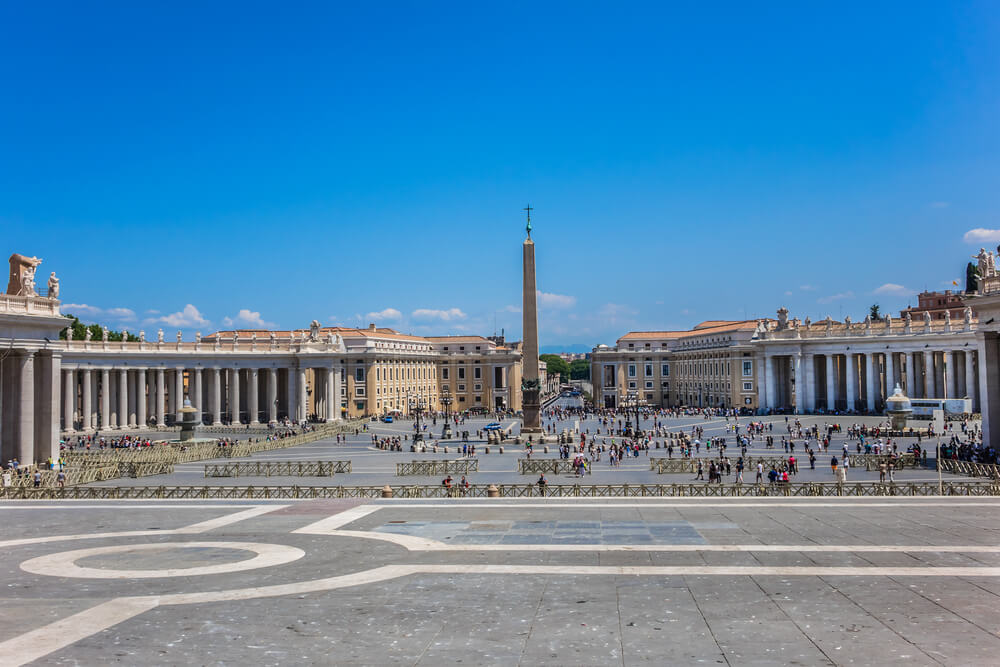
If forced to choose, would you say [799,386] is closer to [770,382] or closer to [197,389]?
[770,382]

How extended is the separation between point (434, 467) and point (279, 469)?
8.26 m

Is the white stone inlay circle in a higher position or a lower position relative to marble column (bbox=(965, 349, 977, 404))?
lower

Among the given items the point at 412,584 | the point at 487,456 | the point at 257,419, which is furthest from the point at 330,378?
the point at 412,584

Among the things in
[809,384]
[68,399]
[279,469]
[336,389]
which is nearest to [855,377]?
[809,384]

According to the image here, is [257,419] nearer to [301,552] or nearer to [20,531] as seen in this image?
[20,531]

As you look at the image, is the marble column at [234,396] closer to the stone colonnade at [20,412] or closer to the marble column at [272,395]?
the marble column at [272,395]

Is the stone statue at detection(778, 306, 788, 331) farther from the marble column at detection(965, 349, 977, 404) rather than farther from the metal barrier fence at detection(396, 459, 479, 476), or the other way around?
the metal barrier fence at detection(396, 459, 479, 476)

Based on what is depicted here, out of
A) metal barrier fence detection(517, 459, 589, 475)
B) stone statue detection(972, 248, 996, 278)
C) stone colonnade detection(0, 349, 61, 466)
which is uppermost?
stone statue detection(972, 248, 996, 278)

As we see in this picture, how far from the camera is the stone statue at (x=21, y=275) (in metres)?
43.5

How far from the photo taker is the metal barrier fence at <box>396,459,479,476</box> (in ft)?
137

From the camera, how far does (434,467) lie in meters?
42.4

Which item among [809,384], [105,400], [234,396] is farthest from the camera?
[809,384]

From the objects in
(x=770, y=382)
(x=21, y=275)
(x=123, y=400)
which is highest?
(x=21, y=275)

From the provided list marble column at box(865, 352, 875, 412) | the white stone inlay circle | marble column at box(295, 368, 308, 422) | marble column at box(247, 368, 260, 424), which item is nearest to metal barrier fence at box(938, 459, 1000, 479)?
the white stone inlay circle
